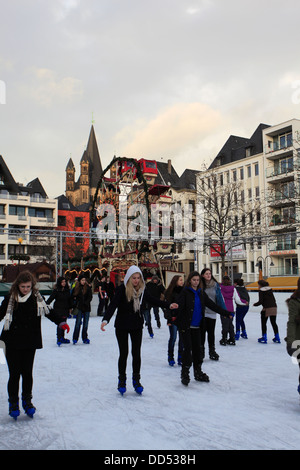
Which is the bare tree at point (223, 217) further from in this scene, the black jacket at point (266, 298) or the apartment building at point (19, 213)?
the apartment building at point (19, 213)

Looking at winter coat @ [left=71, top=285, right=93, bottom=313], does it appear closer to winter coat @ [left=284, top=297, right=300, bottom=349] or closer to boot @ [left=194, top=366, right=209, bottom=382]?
boot @ [left=194, top=366, right=209, bottom=382]

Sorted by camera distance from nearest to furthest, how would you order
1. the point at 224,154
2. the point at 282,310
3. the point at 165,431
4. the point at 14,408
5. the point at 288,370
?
the point at 165,431 → the point at 14,408 → the point at 288,370 → the point at 282,310 → the point at 224,154

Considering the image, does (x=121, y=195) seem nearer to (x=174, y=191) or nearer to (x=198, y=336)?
(x=198, y=336)

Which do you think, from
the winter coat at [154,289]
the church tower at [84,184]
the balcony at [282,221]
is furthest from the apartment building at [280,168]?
the church tower at [84,184]

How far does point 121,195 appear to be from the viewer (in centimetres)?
2966

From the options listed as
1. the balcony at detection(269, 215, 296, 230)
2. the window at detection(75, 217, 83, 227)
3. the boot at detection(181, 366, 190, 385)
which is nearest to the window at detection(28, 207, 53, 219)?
the window at detection(75, 217, 83, 227)

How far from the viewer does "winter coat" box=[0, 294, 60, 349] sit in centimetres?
445

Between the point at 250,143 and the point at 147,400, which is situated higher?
the point at 250,143

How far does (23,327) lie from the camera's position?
14.7 feet

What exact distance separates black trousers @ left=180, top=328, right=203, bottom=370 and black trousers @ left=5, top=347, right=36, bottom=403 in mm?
2294

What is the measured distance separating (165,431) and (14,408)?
163cm

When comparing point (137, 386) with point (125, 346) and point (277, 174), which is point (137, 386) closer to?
point (125, 346)

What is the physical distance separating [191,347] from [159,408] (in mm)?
1513
